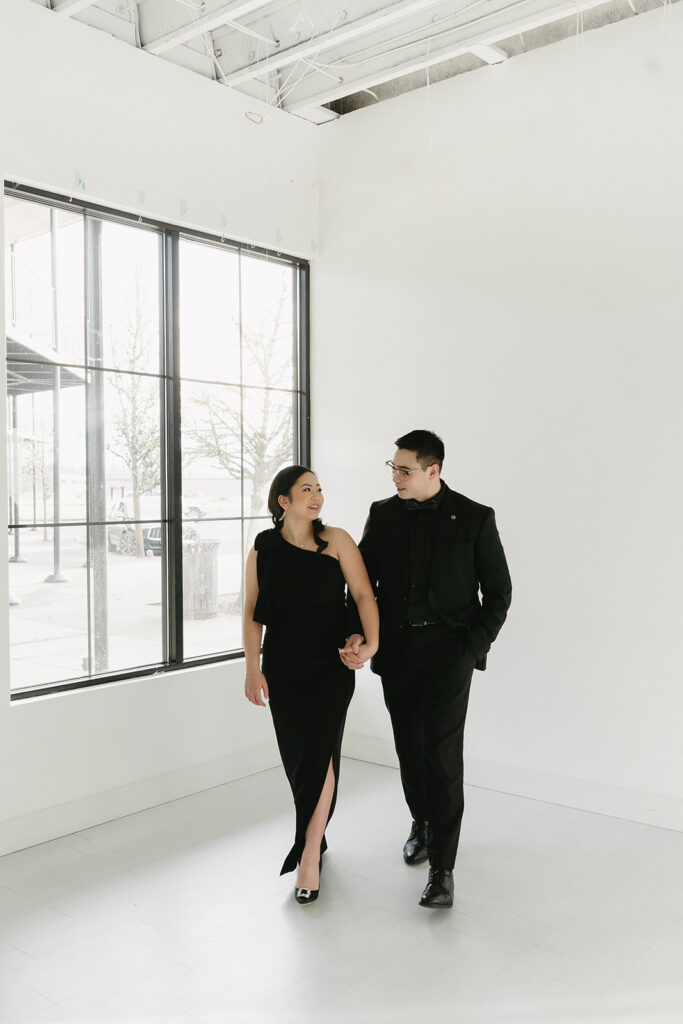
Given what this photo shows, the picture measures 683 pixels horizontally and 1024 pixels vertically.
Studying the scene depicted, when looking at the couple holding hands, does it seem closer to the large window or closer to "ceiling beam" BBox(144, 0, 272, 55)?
the large window

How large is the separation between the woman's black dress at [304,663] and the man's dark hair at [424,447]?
50 cm

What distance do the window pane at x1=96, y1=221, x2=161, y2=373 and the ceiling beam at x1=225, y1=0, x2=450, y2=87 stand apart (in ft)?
2.97

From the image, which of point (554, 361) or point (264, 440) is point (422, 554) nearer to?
point (554, 361)

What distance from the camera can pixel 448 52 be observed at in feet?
13.3

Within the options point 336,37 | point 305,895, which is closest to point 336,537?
point 305,895

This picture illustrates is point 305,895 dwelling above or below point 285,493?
below

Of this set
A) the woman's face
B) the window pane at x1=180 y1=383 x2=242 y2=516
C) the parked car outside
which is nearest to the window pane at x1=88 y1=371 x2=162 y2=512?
the parked car outside

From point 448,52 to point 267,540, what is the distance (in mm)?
2437

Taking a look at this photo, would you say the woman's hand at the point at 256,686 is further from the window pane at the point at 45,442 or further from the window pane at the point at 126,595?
the window pane at the point at 45,442

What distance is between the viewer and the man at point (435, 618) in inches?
125

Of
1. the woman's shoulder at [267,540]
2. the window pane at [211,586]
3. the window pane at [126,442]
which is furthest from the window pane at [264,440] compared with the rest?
the woman's shoulder at [267,540]

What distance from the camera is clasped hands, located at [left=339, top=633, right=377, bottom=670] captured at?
10.6ft

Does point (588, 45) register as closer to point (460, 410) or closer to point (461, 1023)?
point (460, 410)

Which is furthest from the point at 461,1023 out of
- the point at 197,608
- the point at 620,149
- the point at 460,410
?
the point at 620,149
